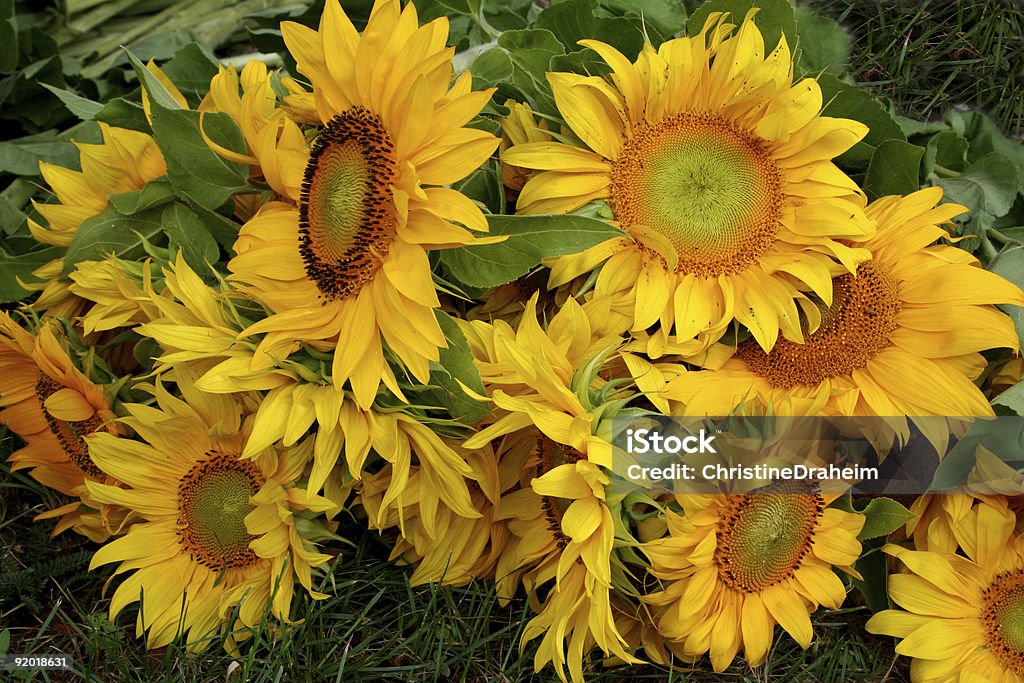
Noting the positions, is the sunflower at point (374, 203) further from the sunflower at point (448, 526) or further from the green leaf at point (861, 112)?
the green leaf at point (861, 112)

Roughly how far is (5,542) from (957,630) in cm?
145

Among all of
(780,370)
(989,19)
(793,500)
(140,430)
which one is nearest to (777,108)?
(780,370)

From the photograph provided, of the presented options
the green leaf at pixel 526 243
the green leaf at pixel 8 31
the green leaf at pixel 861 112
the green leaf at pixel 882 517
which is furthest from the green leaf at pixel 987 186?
the green leaf at pixel 8 31

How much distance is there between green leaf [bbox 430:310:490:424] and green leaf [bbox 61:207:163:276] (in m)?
0.54

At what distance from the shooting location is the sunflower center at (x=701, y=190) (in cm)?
129

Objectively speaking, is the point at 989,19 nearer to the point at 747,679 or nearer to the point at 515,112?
the point at 515,112

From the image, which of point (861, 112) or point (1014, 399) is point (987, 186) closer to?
point (861, 112)

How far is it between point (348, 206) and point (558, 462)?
16.4 inches

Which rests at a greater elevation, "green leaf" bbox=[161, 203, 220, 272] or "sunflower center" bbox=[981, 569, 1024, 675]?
"green leaf" bbox=[161, 203, 220, 272]

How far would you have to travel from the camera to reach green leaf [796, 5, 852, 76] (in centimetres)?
161

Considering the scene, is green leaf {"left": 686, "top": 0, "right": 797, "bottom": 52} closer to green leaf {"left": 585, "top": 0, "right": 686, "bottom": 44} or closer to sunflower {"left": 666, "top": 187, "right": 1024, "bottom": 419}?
green leaf {"left": 585, "top": 0, "right": 686, "bottom": 44}

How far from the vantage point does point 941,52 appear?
1.79 meters

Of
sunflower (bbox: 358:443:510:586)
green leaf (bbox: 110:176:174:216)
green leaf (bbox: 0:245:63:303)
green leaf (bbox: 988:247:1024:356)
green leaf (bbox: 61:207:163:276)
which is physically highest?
green leaf (bbox: 110:176:174:216)

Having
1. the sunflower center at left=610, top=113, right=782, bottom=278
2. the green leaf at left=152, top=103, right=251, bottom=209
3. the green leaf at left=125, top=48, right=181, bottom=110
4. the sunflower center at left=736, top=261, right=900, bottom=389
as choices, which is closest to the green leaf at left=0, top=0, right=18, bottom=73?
the green leaf at left=125, top=48, right=181, bottom=110
